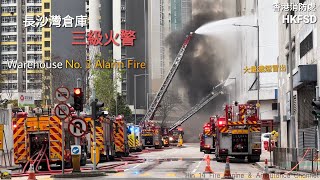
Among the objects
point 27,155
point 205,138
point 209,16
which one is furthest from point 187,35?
point 27,155

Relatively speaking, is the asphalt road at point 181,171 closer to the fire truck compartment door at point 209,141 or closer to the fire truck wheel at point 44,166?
the fire truck wheel at point 44,166

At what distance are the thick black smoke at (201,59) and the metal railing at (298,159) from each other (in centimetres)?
4688

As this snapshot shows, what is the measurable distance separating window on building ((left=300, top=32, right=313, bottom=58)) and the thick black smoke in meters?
33.4

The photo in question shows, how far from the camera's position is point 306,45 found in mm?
44312

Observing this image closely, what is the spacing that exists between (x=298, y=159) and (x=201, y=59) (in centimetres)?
5122

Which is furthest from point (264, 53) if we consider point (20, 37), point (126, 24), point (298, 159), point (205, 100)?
point (20, 37)

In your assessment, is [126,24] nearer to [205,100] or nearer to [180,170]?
[205,100]

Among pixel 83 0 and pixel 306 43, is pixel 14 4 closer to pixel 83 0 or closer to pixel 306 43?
pixel 83 0

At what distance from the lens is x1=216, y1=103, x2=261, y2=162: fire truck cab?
39812 millimetres

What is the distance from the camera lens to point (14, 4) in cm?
14488

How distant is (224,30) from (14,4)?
74454mm

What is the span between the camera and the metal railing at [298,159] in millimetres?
27906

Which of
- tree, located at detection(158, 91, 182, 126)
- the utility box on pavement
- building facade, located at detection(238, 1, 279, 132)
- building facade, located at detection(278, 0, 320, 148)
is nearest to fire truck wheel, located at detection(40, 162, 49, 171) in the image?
the utility box on pavement

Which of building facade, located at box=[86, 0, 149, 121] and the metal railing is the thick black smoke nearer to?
building facade, located at box=[86, 0, 149, 121]
